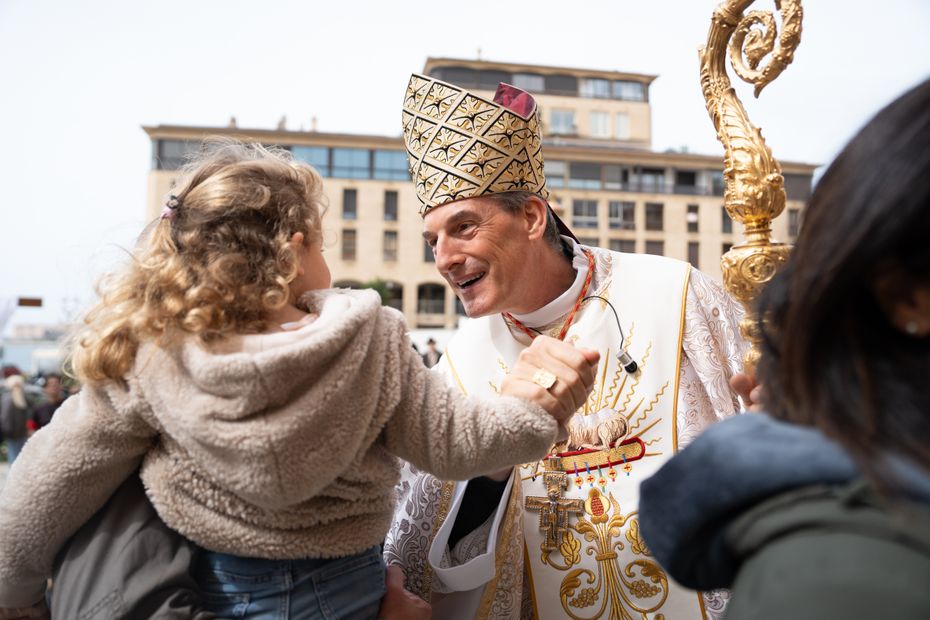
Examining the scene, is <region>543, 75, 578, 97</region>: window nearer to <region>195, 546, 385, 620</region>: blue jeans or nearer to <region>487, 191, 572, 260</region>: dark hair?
<region>487, 191, 572, 260</region>: dark hair

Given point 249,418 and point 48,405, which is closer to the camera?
point 249,418

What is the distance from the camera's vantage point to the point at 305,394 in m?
1.50

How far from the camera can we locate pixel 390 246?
42.7 meters

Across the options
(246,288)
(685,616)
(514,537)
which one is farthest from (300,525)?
(685,616)

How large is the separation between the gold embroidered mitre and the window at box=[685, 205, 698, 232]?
43.2 metres

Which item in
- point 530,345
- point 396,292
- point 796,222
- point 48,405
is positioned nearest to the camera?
point 796,222

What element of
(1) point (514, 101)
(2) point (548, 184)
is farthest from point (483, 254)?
(2) point (548, 184)

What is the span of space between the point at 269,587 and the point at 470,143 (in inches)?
73.2

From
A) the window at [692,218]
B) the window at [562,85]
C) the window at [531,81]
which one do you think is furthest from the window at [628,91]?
the window at [692,218]

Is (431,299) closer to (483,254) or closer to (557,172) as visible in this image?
(557,172)

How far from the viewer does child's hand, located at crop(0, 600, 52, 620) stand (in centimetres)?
181

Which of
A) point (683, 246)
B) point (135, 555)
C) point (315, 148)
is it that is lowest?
point (135, 555)

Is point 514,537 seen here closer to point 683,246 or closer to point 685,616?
point 685,616

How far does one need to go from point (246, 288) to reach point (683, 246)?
44.5 meters
